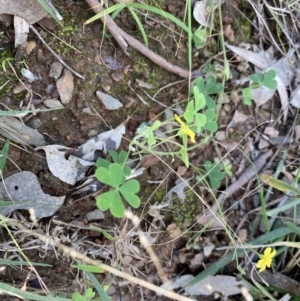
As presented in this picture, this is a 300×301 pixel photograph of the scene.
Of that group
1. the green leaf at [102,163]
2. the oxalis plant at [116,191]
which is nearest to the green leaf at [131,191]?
the oxalis plant at [116,191]

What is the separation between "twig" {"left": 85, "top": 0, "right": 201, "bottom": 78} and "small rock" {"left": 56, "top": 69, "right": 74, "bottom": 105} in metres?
0.22

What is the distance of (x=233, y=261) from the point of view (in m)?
1.88

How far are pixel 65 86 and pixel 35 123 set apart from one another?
0.17 metres

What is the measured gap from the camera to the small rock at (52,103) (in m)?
1.57

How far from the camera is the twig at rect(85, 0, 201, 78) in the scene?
1.57m

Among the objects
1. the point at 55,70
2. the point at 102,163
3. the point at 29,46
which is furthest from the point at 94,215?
the point at 29,46

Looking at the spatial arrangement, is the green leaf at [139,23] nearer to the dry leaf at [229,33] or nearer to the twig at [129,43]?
the twig at [129,43]

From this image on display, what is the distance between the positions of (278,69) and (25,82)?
42.1 inches

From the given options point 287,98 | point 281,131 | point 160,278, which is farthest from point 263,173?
point 160,278

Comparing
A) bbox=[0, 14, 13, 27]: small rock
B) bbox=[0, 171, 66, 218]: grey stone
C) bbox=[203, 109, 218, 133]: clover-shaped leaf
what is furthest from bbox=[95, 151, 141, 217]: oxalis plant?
bbox=[0, 14, 13, 27]: small rock

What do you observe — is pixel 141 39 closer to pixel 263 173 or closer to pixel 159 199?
pixel 159 199

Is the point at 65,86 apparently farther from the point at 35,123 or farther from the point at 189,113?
the point at 189,113

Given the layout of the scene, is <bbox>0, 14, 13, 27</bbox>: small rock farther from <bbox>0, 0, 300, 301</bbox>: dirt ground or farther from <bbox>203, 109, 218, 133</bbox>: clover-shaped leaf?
<bbox>203, 109, 218, 133</bbox>: clover-shaped leaf

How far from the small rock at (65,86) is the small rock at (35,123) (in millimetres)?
110
